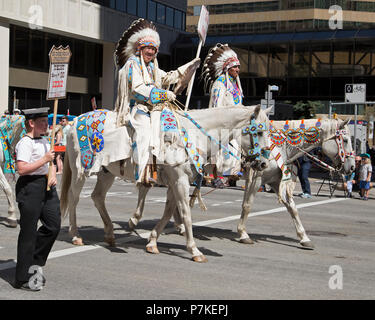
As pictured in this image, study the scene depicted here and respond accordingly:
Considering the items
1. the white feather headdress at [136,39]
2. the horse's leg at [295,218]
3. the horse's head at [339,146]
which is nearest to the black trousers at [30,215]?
the white feather headdress at [136,39]

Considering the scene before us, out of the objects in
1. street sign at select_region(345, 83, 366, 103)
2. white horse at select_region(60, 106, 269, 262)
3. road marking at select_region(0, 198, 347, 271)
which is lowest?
road marking at select_region(0, 198, 347, 271)

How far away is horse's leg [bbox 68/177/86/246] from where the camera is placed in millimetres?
9414

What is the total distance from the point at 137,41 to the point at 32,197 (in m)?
3.66

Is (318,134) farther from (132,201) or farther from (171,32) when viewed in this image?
(171,32)

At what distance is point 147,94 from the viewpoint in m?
8.59

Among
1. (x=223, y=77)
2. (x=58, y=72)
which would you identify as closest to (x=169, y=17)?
(x=223, y=77)

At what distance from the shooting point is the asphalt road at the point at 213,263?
6742 mm

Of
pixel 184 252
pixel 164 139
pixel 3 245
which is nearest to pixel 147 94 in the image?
pixel 164 139

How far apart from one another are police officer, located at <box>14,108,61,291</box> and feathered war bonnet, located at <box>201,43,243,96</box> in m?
5.05

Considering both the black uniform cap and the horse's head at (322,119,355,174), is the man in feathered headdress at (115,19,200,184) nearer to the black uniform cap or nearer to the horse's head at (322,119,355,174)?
the black uniform cap

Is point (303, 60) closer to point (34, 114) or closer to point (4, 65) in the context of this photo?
point (4, 65)

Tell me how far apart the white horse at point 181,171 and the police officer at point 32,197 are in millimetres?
2203

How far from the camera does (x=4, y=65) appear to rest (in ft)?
105

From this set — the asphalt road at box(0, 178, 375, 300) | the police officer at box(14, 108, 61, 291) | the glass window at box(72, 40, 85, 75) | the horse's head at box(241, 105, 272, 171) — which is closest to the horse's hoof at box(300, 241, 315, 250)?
the asphalt road at box(0, 178, 375, 300)
